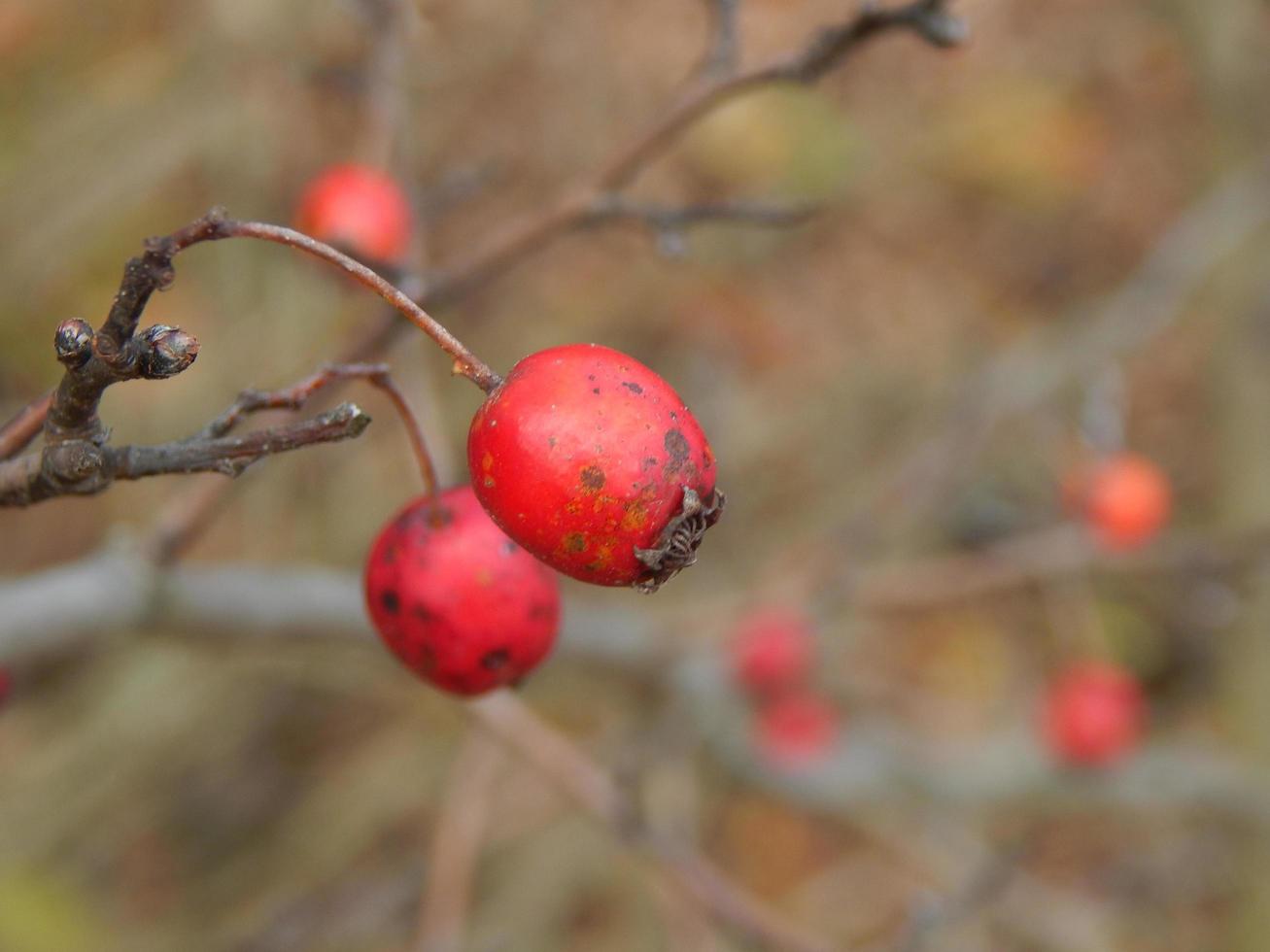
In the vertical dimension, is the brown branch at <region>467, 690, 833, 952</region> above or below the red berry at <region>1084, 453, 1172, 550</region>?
above

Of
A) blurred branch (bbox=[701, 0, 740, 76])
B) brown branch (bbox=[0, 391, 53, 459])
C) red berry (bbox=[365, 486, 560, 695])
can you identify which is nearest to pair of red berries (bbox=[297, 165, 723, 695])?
red berry (bbox=[365, 486, 560, 695])

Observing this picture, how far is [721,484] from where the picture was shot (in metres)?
4.17

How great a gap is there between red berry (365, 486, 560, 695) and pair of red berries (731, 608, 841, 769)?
5.83 feet

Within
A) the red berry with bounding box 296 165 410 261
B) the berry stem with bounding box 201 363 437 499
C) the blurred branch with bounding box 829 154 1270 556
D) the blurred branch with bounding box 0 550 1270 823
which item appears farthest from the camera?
the blurred branch with bounding box 829 154 1270 556

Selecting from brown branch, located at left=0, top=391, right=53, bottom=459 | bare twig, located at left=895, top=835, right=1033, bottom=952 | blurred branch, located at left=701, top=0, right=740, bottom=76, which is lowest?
bare twig, located at left=895, top=835, right=1033, bottom=952

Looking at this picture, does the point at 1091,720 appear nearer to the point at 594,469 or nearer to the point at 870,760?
the point at 870,760

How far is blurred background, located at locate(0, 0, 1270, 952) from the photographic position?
3.06 meters

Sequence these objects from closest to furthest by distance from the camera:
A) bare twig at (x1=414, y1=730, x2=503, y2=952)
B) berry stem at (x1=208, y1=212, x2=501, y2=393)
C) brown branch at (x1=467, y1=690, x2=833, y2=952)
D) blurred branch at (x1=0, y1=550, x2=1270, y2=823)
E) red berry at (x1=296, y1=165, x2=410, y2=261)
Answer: berry stem at (x1=208, y1=212, x2=501, y2=393) → brown branch at (x1=467, y1=690, x2=833, y2=952) → red berry at (x1=296, y1=165, x2=410, y2=261) → bare twig at (x1=414, y1=730, x2=503, y2=952) → blurred branch at (x1=0, y1=550, x2=1270, y2=823)

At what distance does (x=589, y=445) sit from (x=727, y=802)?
4309 millimetres

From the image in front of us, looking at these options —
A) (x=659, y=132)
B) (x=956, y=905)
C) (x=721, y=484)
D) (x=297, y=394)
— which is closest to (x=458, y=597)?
(x=297, y=394)

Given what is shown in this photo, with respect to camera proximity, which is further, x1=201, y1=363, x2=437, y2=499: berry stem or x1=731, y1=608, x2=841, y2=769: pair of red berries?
x1=731, y1=608, x2=841, y2=769: pair of red berries

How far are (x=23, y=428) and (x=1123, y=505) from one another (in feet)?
8.56

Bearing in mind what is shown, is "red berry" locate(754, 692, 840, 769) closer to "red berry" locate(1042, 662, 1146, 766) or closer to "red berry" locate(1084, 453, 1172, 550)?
"red berry" locate(1042, 662, 1146, 766)

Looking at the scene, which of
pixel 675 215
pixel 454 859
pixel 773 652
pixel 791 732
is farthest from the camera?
pixel 791 732
